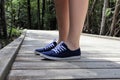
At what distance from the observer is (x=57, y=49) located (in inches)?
94.8

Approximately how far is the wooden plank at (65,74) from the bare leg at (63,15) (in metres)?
0.68

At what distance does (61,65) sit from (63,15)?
55 cm

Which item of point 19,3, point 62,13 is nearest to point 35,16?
point 19,3

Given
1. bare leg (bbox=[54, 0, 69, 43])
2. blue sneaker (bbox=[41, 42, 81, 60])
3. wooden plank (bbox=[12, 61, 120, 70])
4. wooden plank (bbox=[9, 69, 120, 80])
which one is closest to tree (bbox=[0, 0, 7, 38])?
bare leg (bbox=[54, 0, 69, 43])

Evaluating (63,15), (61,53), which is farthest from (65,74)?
(63,15)

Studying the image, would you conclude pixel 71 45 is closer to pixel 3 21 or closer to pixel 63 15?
pixel 63 15

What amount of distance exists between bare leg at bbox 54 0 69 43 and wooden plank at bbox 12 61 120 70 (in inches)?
15.7

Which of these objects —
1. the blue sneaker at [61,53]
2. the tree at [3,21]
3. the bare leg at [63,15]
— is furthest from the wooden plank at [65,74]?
the tree at [3,21]

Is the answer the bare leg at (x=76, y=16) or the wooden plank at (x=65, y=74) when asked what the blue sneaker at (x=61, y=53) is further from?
the wooden plank at (x=65, y=74)

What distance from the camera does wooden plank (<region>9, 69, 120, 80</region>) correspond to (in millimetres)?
1776

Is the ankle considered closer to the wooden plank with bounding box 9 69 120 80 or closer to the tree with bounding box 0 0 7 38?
the wooden plank with bounding box 9 69 120 80

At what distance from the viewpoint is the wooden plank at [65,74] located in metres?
1.78

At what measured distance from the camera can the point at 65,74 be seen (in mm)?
1871

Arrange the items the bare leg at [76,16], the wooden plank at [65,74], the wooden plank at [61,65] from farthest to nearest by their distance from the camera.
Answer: the bare leg at [76,16] → the wooden plank at [61,65] → the wooden plank at [65,74]
